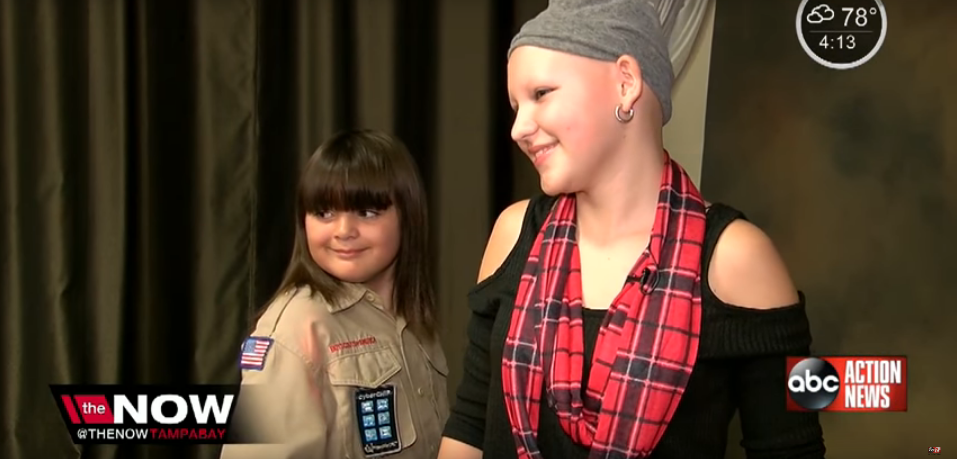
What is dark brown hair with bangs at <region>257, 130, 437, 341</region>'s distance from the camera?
1.14 metres

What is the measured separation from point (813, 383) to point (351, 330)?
536mm

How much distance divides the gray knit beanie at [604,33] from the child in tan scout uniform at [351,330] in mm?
382

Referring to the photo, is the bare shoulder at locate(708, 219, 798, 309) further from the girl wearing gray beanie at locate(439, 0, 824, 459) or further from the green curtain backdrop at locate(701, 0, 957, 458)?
the green curtain backdrop at locate(701, 0, 957, 458)

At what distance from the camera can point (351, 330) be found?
1144 millimetres

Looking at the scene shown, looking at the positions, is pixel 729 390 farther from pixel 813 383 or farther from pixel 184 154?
pixel 184 154

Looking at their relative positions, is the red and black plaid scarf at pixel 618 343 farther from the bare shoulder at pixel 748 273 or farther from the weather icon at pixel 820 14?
the weather icon at pixel 820 14

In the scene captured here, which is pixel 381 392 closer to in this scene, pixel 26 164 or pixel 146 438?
pixel 146 438

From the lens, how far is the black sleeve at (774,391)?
79cm

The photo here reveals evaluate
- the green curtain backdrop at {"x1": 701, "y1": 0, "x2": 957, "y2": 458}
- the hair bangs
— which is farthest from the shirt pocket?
the green curtain backdrop at {"x1": 701, "y1": 0, "x2": 957, "y2": 458}

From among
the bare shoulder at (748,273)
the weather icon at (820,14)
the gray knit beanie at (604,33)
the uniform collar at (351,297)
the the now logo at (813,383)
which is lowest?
the the now logo at (813,383)

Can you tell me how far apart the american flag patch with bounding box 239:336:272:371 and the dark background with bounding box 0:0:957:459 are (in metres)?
0.59

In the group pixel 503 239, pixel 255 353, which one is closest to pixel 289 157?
pixel 255 353

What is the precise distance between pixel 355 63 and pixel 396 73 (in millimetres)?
73

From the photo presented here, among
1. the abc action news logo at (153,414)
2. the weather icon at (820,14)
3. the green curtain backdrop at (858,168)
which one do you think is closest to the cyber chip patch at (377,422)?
the abc action news logo at (153,414)
